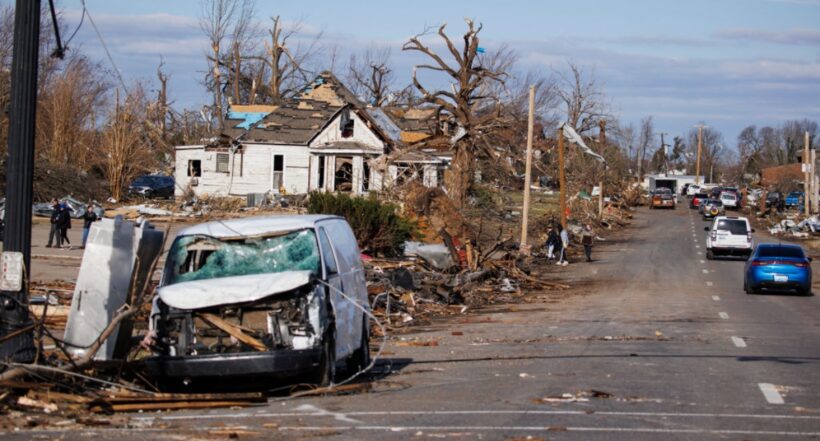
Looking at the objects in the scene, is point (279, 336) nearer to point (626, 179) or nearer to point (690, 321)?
point (690, 321)

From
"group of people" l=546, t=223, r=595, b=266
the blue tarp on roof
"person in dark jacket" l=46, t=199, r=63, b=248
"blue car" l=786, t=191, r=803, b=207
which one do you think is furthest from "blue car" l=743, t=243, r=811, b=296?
"blue car" l=786, t=191, r=803, b=207

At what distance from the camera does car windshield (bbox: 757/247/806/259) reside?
3159 centimetres

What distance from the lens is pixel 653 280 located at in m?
36.7

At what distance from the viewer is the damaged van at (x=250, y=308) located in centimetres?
1103

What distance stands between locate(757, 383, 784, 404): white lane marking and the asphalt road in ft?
0.10

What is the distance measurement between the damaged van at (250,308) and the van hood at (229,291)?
0.01 meters

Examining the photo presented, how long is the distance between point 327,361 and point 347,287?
149 centimetres

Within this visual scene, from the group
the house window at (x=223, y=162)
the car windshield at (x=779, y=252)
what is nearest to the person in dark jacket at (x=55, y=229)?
the car windshield at (x=779, y=252)

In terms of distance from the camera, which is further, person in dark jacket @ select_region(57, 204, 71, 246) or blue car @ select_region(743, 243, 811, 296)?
person in dark jacket @ select_region(57, 204, 71, 246)

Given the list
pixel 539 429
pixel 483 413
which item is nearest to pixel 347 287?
pixel 483 413

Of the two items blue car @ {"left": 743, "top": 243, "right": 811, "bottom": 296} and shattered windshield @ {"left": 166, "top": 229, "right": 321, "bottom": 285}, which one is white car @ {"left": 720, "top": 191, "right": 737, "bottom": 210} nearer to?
blue car @ {"left": 743, "top": 243, "right": 811, "bottom": 296}

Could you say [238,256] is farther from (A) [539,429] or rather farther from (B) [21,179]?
(A) [539,429]

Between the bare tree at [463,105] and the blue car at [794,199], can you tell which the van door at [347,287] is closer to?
the bare tree at [463,105]

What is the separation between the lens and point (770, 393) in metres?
11.9
